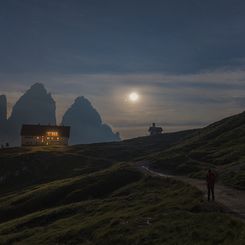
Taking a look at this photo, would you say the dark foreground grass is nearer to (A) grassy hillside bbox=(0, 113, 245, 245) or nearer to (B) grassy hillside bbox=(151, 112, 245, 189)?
(A) grassy hillside bbox=(0, 113, 245, 245)

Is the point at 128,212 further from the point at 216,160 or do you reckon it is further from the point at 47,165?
the point at 47,165

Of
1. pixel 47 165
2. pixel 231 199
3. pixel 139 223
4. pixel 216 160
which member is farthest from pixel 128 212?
pixel 47 165

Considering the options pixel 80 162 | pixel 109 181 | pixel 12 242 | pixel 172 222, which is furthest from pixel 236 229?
pixel 80 162

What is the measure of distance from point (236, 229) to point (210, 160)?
2433 inches

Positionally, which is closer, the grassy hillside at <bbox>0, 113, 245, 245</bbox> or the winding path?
the grassy hillside at <bbox>0, 113, 245, 245</bbox>

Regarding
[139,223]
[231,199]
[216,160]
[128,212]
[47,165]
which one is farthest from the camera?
[47,165]

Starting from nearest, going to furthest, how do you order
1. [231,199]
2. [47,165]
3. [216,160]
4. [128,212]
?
[128,212] → [231,199] → [216,160] → [47,165]

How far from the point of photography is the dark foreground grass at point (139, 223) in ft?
94.6

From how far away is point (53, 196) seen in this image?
69.4m

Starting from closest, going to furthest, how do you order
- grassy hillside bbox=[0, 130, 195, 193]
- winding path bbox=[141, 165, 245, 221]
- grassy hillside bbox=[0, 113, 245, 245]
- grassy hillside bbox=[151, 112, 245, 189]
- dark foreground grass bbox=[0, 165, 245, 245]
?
dark foreground grass bbox=[0, 165, 245, 245]
grassy hillside bbox=[0, 113, 245, 245]
winding path bbox=[141, 165, 245, 221]
grassy hillside bbox=[151, 112, 245, 189]
grassy hillside bbox=[0, 130, 195, 193]

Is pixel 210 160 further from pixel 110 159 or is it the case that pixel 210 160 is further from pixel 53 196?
pixel 110 159

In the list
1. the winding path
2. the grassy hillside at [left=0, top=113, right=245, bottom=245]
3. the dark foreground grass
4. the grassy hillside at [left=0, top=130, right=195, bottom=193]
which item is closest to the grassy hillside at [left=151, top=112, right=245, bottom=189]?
the grassy hillside at [left=0, top=113, right=245, bottom=245]

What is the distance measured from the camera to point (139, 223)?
3472cm

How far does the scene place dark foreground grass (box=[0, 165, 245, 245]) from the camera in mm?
28828
